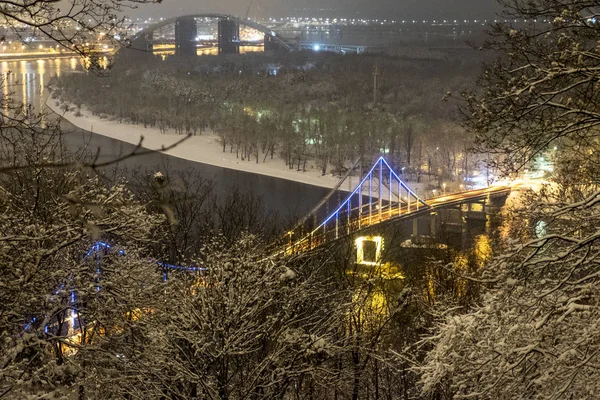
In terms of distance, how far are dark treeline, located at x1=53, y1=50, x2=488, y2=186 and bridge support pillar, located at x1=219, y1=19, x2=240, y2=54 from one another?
4140 millimetres

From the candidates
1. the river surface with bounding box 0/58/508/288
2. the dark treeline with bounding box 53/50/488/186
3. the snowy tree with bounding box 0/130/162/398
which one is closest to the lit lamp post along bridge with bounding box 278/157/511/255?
the river surface with bounding box 0/58/508/288

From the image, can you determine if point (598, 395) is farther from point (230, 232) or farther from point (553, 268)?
point (230, 232)

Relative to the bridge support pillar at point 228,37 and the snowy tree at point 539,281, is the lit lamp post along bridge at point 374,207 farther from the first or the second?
the bridge support pillar at point 228,37

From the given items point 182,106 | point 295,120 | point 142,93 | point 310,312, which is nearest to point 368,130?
point 295,120

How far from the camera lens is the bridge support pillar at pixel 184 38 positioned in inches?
1666

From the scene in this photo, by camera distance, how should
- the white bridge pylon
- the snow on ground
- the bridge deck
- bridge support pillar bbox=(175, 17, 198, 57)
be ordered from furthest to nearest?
bridge support pillar bbox=(175, 17, 198, 57)
the snow on ground
the bridge deck
the white bridge pylon

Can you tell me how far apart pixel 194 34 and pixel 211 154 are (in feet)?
79.5

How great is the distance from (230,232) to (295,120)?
17.2 metres

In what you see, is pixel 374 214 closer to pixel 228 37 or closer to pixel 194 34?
pixel 228 37

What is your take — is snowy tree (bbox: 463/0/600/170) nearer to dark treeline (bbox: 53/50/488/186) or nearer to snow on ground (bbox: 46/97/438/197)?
snow on ground (bbox: 46/97/438/197)

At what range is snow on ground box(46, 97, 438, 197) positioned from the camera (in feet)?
61.5

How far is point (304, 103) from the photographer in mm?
28047

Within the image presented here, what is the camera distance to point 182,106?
28281 millimetres

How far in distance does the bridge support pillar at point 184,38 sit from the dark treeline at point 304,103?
3402 millimetres
